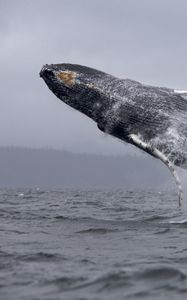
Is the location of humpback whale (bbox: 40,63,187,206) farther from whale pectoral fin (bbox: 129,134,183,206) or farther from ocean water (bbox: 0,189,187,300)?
ocean water (bbox: 0,189,187,300)

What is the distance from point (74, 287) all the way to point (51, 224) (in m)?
7.67

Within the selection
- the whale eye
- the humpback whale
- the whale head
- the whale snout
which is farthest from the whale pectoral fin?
the whale snout

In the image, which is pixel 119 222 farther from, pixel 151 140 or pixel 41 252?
pixel 41 252

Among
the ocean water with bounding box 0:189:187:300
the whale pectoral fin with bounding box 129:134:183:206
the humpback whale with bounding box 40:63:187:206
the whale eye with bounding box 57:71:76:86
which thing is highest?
the whale eye with bounding box 57:71:76:86

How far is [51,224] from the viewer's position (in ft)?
49.8

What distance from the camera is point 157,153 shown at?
1298 centimetres

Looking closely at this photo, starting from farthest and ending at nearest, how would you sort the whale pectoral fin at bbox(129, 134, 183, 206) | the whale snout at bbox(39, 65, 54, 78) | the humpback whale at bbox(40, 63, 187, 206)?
the whale snout at bbox(39, 65, 54, 78) < the humpback whale at bbox(40, 63, 187, 206) < the whale pectoral fin at bbox(129, 134, 183, 206)

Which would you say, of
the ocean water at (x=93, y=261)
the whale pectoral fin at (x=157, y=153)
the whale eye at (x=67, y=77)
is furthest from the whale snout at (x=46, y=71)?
the ocean water at (x=93, y=261)

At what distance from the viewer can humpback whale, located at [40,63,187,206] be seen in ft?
43.1

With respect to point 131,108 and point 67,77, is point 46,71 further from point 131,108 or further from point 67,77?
point 131,108

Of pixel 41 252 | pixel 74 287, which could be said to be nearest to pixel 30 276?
A: pixel 74 287

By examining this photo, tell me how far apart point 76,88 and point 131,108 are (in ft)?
4.43

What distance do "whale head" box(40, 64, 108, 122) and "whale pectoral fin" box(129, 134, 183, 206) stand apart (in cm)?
99

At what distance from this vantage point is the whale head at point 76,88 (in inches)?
525
